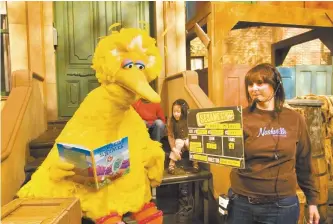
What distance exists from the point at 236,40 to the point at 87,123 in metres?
9.29

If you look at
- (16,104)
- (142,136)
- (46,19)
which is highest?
(46,19)

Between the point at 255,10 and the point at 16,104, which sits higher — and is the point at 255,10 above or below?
above

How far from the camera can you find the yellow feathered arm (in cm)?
207

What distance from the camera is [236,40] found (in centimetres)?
1026

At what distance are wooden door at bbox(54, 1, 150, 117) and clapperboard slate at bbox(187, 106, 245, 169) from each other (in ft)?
10.7

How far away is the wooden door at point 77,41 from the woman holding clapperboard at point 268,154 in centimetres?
355

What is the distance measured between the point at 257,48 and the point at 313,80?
230 centimetres

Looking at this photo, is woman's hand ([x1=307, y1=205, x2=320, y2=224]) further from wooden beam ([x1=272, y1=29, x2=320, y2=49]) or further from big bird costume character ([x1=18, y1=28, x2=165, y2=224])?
wooden beam ([x1=272, y1=29, x2=320, y2=49])

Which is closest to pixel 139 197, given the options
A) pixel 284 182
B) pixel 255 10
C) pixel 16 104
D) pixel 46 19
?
pixel 284 182

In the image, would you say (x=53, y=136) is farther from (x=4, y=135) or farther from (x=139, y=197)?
(x=139, y=197)

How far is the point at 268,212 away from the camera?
1.54 metres

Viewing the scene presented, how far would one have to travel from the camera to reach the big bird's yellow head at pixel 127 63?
170 cm

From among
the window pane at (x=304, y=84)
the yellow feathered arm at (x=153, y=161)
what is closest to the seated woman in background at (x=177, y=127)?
the yellow feathered arm at (x=153, y=161)

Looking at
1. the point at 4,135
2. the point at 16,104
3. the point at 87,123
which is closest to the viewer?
the point at 87,123
